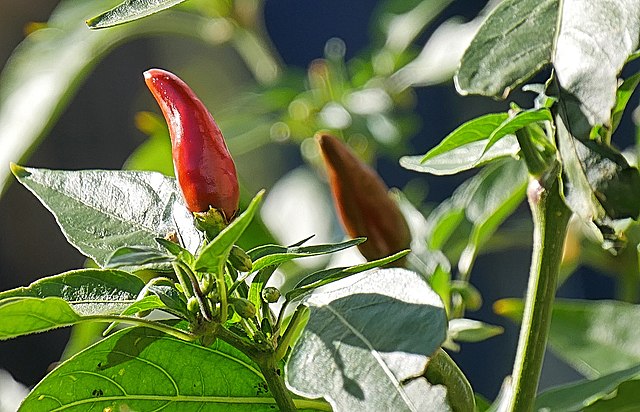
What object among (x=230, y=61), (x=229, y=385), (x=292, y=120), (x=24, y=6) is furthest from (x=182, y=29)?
(x=24, y=6)

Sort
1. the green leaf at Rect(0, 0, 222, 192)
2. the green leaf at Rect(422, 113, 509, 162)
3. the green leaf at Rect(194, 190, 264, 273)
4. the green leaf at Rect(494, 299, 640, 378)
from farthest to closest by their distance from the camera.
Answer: the green leaf at Rect(0, 0, 222, 192) → the green leaf at Rect(494, 299, 640, 378) → the green leaf at Rect(422, 113, 509, 162) → the green leaf at Rect(194, 190, 264, 273)

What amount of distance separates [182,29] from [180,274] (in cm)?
74

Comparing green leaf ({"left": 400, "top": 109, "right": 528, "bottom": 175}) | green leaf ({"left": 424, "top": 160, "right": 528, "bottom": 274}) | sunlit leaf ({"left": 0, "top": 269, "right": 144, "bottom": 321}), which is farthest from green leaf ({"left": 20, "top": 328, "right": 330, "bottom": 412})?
green leaf ({"left": 424, "top": 160, "right": 528, "bottom": 274})

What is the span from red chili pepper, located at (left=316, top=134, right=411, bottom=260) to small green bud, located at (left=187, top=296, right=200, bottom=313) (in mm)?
144

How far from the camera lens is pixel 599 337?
1.89ft

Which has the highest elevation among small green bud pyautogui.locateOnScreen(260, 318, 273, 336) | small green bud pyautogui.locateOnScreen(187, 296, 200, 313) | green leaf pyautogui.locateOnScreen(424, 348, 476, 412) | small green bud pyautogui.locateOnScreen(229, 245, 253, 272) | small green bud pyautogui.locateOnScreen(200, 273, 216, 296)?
small green bud pyautogui.locateOnScreen(229, 245, 253, 272)

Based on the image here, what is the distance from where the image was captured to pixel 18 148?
31.0 inches

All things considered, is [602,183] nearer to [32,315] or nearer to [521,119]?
[521,119]

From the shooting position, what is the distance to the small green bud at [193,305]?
343 mm

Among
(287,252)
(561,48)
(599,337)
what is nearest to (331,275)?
(287,252)

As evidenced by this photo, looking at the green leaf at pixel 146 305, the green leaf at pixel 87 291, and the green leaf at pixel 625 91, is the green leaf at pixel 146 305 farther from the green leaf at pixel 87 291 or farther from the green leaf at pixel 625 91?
the green leaf at pixel 625 91

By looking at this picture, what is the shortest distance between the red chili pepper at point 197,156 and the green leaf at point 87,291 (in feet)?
0.14

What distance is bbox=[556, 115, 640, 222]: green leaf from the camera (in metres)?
0.33

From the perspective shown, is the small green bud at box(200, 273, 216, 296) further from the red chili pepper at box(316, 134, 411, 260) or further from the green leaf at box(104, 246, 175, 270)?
the red chili pepper at box(316, 134, 411, 260)
